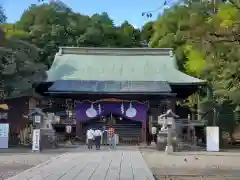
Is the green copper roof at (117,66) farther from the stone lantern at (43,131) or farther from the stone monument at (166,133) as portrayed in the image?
the stone monument at (166,133)

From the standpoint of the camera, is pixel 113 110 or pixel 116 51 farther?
pixel 116 51

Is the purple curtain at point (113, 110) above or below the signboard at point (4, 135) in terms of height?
above

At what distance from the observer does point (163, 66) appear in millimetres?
32188

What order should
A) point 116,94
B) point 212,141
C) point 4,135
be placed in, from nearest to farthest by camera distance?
Result: point 4,135, point 212,141, point 116,94

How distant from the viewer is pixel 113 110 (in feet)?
95.4

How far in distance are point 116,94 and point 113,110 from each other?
1.44 meters

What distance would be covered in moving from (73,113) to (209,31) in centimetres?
Result: 2254

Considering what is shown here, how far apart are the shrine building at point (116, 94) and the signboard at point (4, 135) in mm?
5018

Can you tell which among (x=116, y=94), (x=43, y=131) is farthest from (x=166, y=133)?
(x=43, y=131)

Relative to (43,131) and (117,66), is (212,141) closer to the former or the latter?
(43,131)

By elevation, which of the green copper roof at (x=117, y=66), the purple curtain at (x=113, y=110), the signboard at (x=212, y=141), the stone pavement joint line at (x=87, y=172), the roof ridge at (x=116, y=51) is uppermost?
the roof ridge at (x=116, y=51)

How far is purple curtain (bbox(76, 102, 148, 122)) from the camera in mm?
28969

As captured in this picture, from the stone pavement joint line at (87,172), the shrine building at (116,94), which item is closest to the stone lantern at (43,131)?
the shrine building at (116,94)

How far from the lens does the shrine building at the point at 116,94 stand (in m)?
28.1
